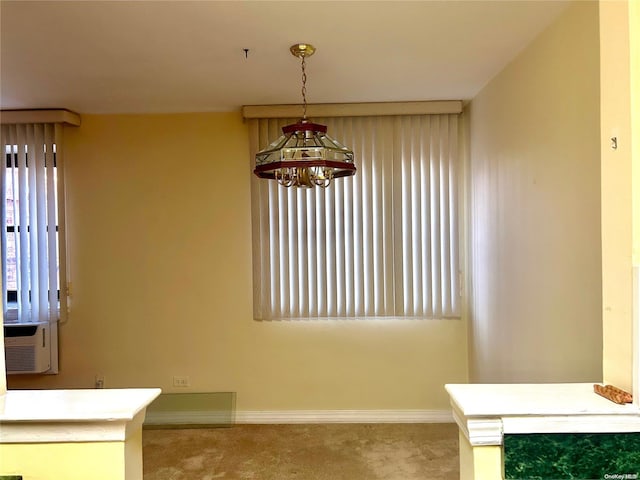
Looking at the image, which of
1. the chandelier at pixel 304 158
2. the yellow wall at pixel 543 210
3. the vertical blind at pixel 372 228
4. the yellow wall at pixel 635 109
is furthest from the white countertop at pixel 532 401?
the vertical blind at pixel 372 228

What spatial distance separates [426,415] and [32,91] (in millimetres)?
4052

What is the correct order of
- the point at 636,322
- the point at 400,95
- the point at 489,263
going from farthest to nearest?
the point at 400,95 < the point at 489,263 < the point at 636,322

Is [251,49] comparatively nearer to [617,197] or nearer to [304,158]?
Answer: [304,158]

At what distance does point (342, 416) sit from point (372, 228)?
165 centimetres

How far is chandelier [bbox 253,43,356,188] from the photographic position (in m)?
1.99

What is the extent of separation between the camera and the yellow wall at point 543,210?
6.15 feet

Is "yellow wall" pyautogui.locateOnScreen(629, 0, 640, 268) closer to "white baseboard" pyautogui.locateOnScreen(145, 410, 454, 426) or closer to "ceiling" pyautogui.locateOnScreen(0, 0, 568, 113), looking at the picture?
"ceiling" pyautogui.locateOnScreen(0, 0, 568, 113)

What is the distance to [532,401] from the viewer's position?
49.9 inches

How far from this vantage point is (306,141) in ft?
6.98

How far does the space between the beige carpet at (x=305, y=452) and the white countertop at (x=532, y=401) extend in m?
1.74

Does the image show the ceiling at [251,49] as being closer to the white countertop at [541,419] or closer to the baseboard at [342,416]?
the white countertop at [541,419]

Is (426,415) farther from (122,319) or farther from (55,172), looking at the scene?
(55,172)

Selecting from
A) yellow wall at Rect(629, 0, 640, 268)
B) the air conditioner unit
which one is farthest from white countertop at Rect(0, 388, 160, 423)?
the air conditioner unit

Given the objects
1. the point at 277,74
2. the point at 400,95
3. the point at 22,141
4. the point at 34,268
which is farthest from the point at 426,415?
the point at 22,141
